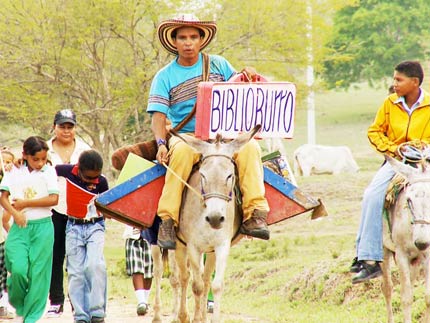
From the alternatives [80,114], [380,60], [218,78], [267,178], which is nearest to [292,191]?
[267,178]

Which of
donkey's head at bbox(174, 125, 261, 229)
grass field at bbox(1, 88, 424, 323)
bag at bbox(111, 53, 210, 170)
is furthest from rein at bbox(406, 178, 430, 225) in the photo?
bag at bbox(111, 53, 210, 170)

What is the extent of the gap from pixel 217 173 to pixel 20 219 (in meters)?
2.33

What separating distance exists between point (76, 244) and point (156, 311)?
119 cm

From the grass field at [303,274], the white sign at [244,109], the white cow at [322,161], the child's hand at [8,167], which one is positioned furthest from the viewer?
the white cow at [322,161]

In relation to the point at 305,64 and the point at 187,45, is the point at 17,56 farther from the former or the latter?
the point at 187,45

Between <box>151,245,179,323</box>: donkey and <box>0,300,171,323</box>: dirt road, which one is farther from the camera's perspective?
<box>0,300,171,323</box>: dirt road

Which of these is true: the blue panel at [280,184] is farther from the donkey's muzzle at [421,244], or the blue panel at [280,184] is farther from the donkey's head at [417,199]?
the donkey's muzzle at [421,244]

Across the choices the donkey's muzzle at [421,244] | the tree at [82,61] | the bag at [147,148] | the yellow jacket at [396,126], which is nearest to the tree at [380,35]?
the tree at [82,61]

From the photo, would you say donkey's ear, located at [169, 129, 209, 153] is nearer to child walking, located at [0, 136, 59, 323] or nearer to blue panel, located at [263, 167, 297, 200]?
blue panel, located at [263, 167, 297, 200]

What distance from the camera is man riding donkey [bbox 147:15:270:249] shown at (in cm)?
938

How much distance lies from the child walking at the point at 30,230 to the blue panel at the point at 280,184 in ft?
6.76

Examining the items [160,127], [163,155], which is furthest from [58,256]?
[163,155]

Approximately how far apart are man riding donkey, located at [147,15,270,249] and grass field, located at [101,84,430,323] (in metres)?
2.05

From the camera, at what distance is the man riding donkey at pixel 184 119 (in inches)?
369
